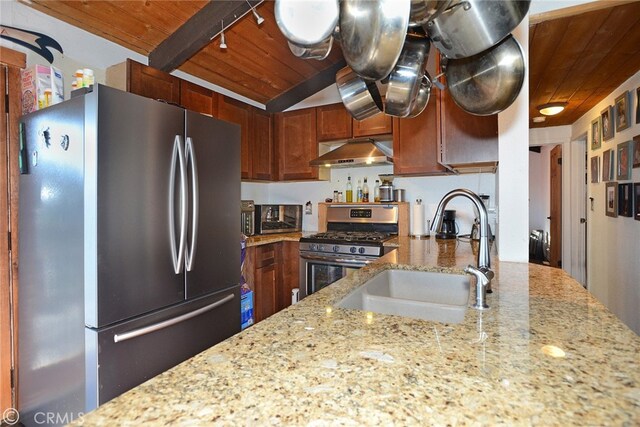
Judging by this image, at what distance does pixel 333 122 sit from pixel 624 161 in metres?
2.46

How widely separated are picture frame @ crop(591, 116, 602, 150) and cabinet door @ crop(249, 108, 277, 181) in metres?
3.29

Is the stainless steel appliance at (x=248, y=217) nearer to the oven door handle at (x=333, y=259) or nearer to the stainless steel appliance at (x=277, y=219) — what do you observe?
the stainless steel appliance at (x=277, y=219)

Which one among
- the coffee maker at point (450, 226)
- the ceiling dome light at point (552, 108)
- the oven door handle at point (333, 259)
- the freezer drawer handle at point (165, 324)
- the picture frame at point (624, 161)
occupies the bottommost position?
the freezer drawer handle at point (165, 324)

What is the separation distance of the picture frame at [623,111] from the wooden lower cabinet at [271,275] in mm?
2927

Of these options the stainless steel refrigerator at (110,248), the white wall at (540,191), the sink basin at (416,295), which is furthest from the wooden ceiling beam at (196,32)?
the white wall at (540,191)

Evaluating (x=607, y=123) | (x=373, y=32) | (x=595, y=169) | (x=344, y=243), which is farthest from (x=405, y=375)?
(x=595, y=169)

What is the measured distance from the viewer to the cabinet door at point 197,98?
2543mm

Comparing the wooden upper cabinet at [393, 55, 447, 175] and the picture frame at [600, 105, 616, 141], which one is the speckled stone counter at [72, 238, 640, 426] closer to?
the wooden upper cabinet at [393, 55, 447, 175]

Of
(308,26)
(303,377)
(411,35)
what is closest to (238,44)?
(411,35)

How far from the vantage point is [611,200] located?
297 centimetres

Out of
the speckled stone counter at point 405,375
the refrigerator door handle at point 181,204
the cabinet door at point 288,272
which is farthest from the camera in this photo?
the cabinet door at point 288,272

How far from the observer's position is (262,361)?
63 cm

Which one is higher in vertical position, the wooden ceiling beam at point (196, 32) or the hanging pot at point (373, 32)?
the wooden ceiling beam at point (196, 32)

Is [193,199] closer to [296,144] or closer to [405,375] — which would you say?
[405,375]
